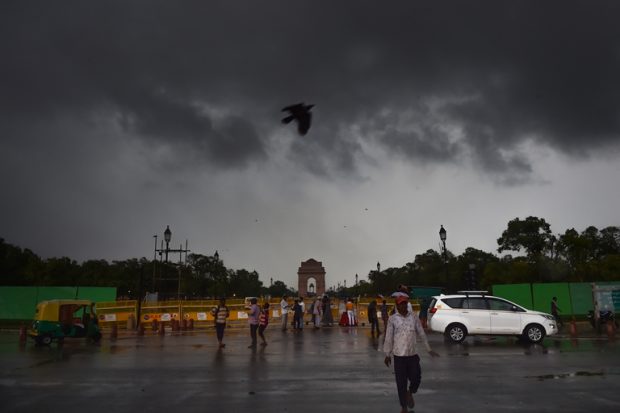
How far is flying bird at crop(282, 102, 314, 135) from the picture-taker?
928cm

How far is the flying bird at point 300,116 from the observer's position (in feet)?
30.4

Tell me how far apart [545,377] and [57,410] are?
9050mm

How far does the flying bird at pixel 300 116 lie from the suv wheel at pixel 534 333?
12511 millimetres

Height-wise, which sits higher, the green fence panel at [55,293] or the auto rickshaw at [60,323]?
the green fence panel at [55,293]

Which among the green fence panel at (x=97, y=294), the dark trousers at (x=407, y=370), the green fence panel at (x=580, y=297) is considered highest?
the green fence panel at (x=97, y=294)

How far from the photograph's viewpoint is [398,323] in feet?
25.1

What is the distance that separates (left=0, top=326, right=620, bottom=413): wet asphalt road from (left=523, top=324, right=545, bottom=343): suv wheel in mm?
1004

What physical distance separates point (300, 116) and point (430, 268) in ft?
336

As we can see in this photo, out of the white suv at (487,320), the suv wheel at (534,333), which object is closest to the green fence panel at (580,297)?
the white suv at (487,320)

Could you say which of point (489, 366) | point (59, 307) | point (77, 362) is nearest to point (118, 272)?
point (59, 307)

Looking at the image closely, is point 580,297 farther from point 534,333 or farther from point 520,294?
point 534,333

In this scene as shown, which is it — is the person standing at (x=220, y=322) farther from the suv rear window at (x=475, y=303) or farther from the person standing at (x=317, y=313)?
the person standing at (x=317, y=313)

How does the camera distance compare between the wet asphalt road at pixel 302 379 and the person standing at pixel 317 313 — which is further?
the person standing at pixel 317 313

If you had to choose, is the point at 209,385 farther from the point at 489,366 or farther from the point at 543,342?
the point at 543,342
